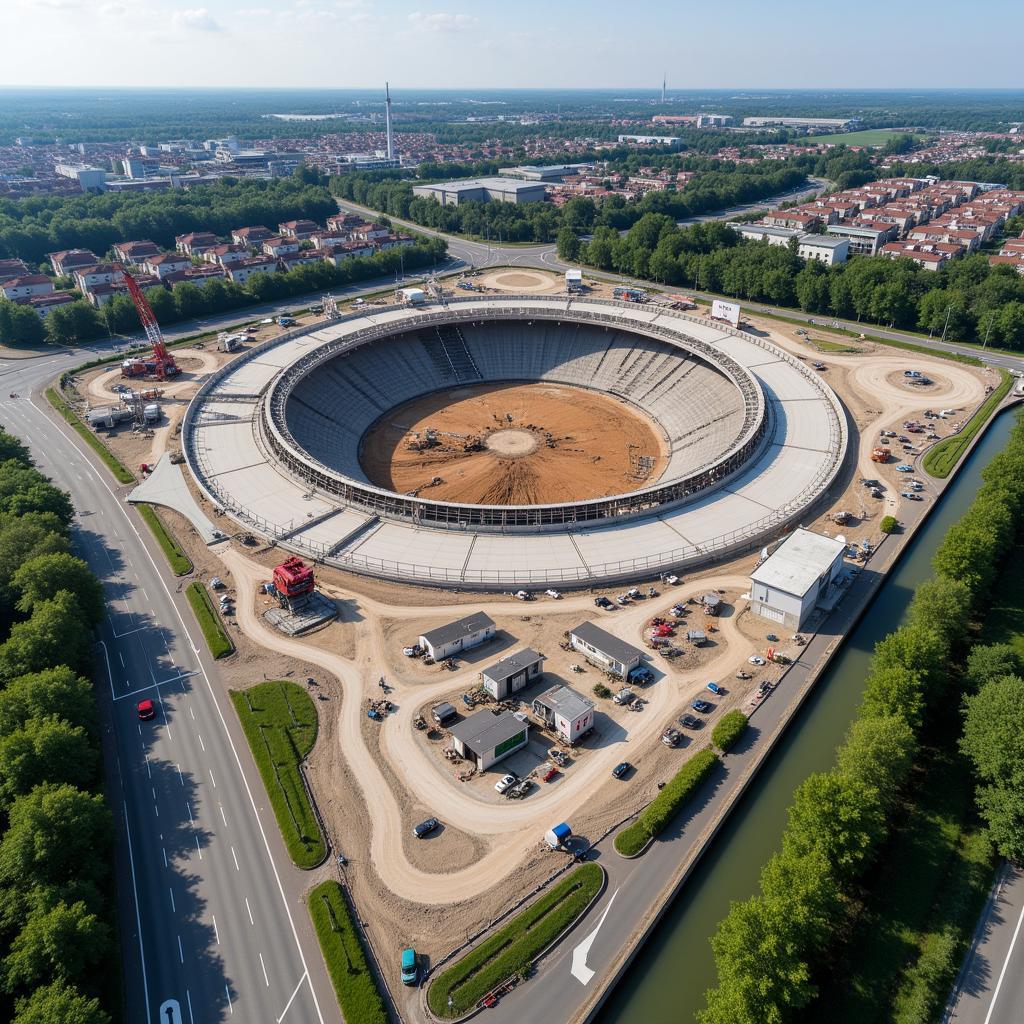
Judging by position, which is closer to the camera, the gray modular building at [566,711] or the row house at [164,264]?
the gray modular building at [566,711]

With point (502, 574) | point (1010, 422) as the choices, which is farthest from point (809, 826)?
point (1010, 422)

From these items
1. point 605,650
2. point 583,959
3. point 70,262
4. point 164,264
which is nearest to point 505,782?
point 583,959

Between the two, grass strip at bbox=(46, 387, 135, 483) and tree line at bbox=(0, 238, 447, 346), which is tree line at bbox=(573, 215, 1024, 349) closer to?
tree line at bbox=(0, 238, 447, 346)

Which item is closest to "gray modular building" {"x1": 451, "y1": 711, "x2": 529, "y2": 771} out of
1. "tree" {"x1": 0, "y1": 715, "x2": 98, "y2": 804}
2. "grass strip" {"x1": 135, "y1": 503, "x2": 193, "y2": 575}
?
"tree" {"x1": 0, "y1": 715, "x2": 98, "y2": 804}

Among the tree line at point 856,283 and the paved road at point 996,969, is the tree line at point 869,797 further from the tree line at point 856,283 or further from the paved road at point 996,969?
the tree line at point 856,283

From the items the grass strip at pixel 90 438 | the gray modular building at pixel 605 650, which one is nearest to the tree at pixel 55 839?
the gray modular building at pixel 605 650

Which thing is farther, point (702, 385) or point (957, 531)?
point (702, 385)

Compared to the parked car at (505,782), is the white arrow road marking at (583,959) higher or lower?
lower

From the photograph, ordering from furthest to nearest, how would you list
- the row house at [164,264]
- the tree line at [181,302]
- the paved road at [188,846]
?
the row house at [164,264], the tree line at [181,302], the paved road at [188,846]

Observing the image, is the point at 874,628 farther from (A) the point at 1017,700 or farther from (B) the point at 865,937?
(B) the point at 865,937
